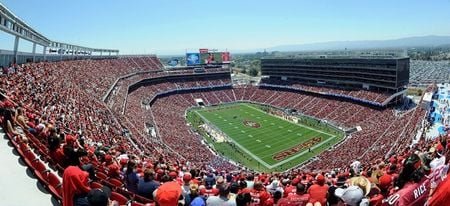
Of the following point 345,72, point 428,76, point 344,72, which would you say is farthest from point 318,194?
point 428,76

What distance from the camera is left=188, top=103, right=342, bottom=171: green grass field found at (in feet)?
135

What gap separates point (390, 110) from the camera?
56.8m

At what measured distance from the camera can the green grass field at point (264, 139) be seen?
41147mm

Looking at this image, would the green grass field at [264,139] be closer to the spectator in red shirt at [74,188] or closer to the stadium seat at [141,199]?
the stadium seat at [141,199]

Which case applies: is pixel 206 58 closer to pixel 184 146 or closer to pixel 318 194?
pixel 184 146

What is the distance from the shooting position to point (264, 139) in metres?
49.8

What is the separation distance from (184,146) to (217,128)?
51.6ft

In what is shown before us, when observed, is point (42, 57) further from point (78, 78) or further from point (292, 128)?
point (292, 128)

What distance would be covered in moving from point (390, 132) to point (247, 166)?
15.5 m

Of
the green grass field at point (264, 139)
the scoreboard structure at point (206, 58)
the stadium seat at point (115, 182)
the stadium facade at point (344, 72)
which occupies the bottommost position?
the green grass field at point (264, 139)

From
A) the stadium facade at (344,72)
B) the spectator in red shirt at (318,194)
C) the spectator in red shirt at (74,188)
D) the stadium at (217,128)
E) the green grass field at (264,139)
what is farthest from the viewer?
the stadium facade at (344,72)

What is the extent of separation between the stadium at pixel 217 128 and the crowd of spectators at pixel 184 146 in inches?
2.0

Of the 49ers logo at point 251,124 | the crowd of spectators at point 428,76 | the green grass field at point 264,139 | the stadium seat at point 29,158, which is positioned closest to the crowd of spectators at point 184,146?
the stadium seat at point 29,158

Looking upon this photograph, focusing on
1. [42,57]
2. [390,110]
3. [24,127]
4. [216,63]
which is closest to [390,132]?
[390,110]
